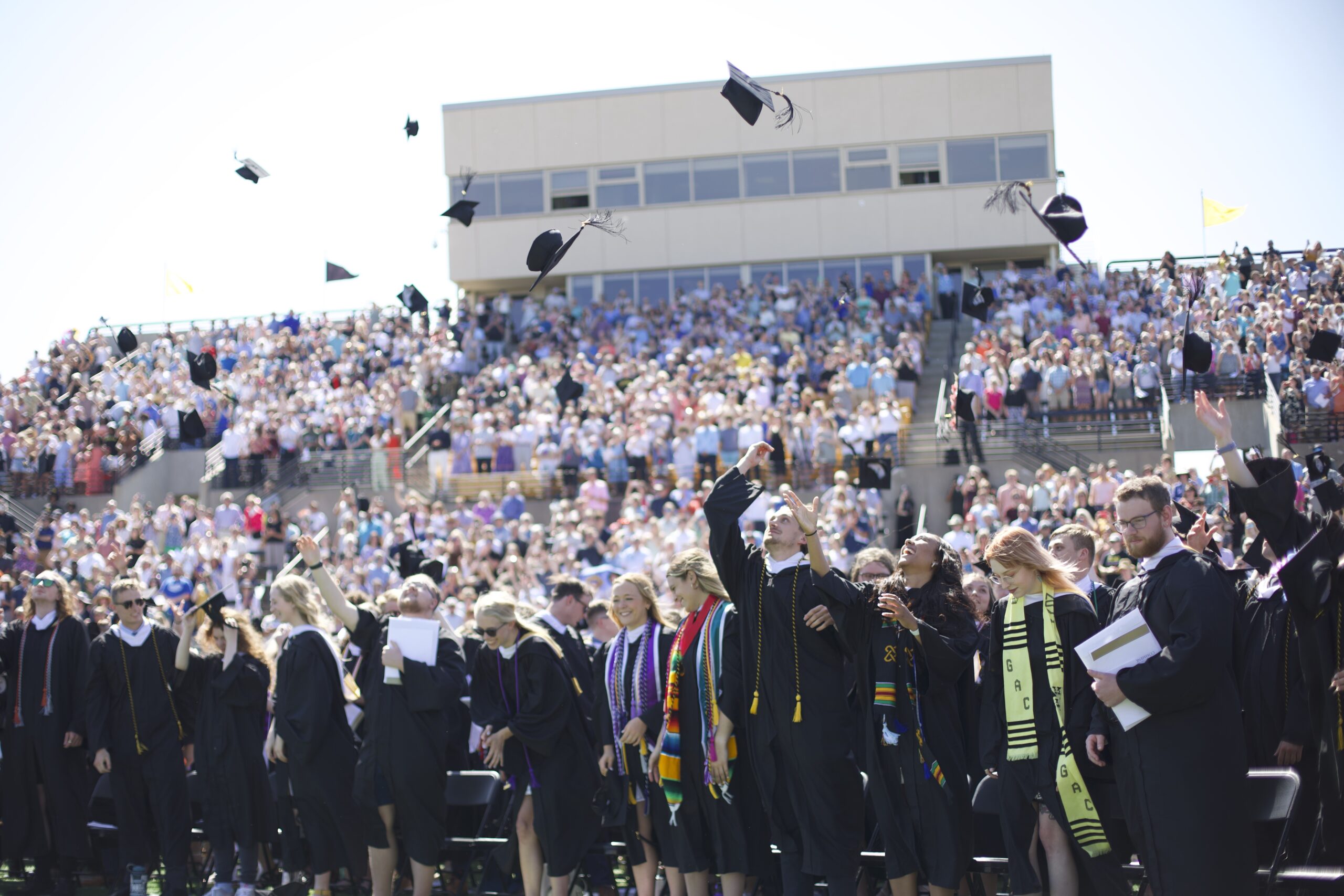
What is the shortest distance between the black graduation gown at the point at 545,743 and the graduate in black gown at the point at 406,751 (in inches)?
14.1

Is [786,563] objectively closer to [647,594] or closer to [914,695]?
[914,695]

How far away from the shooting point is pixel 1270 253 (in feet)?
65.8

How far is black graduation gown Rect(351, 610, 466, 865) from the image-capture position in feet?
25.2

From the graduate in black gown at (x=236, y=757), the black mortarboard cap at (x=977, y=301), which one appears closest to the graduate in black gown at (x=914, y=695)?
the graduate in black gown at (x=236, y=757)

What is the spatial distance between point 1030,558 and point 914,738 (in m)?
1.10

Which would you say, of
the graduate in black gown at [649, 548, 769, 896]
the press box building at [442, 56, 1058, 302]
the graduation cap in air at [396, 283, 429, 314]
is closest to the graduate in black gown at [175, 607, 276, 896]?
the graduate in black gown at [649, 548, 769, 896]

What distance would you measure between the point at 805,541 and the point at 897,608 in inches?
28.8

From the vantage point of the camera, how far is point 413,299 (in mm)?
18547

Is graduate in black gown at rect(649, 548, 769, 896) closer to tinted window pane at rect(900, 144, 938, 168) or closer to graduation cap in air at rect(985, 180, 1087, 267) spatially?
graduation cap in air at rect(985, 180, 1087, 267)

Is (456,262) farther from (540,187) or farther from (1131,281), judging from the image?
(1131,281)

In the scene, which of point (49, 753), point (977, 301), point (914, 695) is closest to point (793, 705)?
point (914, 695)

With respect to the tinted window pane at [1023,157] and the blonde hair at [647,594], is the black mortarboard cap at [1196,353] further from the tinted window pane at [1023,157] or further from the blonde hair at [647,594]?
the tinted window pane at [1023,157]

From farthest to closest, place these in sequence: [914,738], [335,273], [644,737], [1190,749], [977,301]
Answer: [335,273] → [977,301] → [644,737] → [914,738] → [1190,749]

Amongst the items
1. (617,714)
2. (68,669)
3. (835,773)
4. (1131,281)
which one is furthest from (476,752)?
(1131,281)
